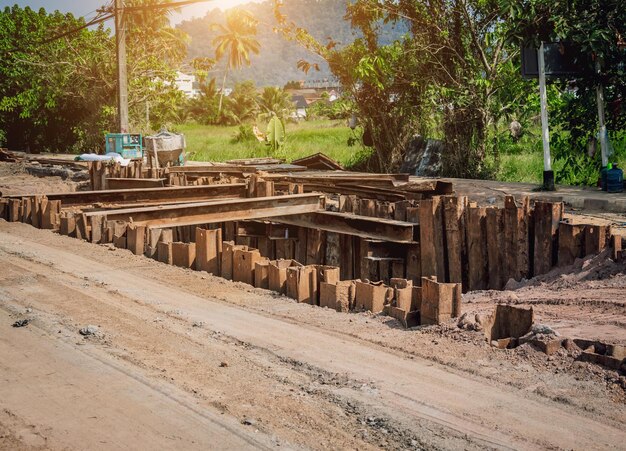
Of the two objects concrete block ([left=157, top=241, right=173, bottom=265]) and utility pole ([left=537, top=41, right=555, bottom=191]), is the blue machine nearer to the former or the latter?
utility pole ([left=537, top=41, right=555, bottom=191])

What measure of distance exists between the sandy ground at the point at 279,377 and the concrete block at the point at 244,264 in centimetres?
101

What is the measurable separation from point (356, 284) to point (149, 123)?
31.4 metres

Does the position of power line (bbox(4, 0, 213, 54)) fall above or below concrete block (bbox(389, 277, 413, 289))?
above

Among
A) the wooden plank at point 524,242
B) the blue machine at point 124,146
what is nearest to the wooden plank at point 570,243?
the wooden plank at point 524,242

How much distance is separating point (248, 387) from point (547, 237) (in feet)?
17.2

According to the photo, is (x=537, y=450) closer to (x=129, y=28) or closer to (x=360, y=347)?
(x=360, y=347)

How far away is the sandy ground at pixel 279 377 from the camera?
4715mm

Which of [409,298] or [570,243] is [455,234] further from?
[409,298]

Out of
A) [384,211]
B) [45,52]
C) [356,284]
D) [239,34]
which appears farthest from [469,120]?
[239,34]

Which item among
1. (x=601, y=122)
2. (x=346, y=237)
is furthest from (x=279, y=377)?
(x=601, y=122)

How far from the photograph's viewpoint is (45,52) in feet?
124

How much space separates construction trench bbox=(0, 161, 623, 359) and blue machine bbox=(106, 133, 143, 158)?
12.3m

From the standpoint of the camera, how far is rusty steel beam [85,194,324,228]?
11.4 metres

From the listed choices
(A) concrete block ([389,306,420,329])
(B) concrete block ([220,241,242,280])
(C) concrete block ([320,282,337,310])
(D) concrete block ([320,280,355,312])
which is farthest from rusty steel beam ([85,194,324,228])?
(A) concrete block ([389,306,420,329])
